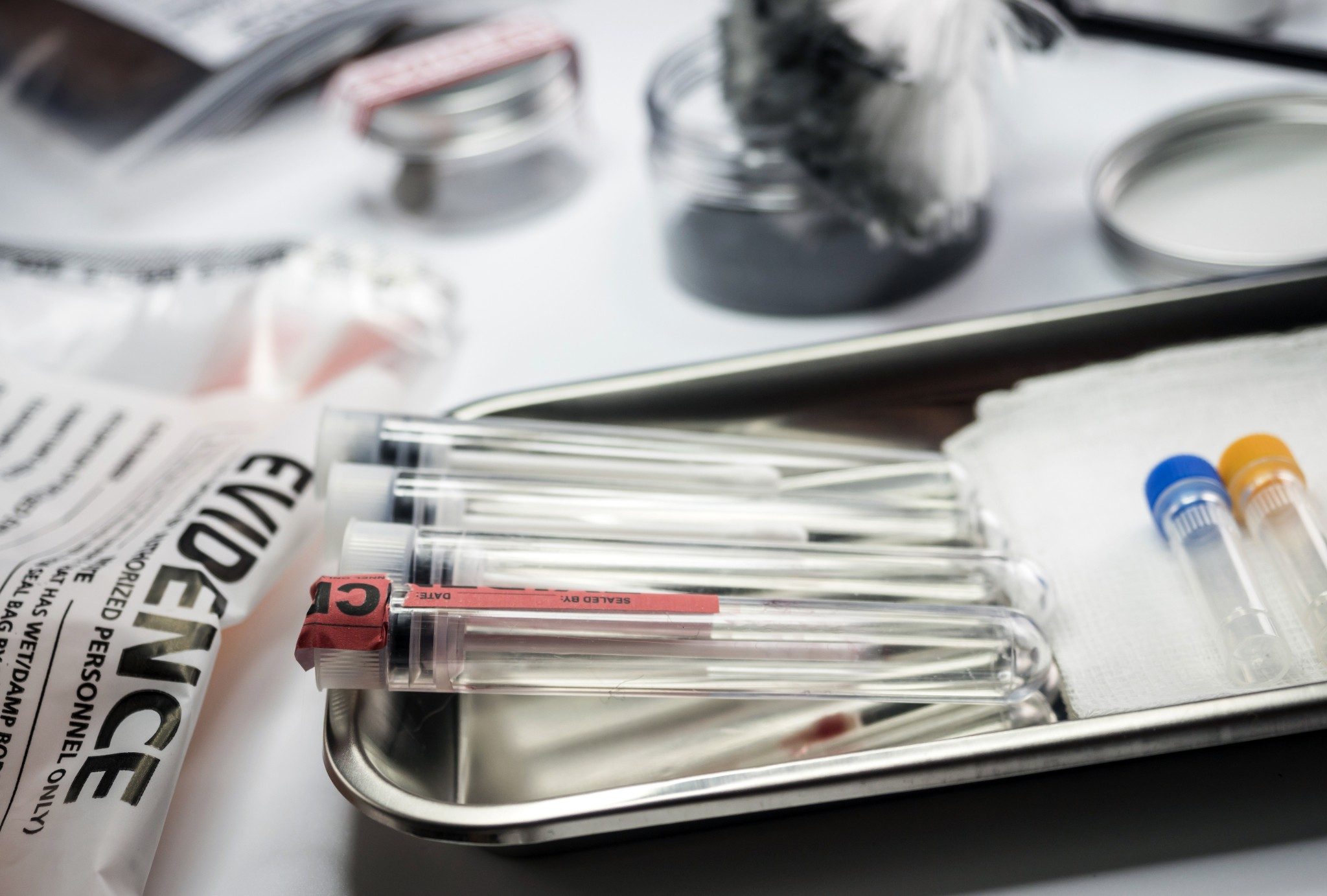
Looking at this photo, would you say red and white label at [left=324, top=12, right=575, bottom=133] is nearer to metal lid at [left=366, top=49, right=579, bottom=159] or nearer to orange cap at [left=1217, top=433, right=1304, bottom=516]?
metal lid at [left=366, top=49, right=579, bottom=159]

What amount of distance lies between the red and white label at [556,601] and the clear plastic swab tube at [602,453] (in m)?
0.07

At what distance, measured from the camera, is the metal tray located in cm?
26

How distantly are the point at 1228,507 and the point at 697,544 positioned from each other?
0.16 m

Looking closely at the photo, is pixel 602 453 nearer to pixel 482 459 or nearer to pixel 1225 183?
pixel 482 459

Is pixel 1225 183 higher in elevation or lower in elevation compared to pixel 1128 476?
higher

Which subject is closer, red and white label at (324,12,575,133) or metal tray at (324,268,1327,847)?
metal tray at (324,268,1327,847)

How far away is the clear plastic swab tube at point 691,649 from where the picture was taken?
0.29 meters

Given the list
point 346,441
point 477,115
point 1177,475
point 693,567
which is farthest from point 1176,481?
point 477,115

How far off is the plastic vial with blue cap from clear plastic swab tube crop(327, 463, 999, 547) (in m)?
0.05

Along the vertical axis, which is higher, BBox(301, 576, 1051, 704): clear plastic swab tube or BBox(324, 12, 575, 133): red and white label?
BBox(324, 12, 575, 133): red and white label

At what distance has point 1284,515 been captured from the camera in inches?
12.9

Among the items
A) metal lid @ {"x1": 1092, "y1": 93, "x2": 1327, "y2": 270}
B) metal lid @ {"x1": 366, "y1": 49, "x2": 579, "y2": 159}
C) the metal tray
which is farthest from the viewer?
metal lid @ {"x1": 366, "y1": 49, "x2": 579, "y2": 159}

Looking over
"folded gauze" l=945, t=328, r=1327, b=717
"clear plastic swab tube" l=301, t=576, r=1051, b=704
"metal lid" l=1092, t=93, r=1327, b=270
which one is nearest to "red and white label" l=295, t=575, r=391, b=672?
"clear plastic swab tube" l=301, t=576, r=1051, b=704

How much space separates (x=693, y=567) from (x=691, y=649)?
0.03 meters
